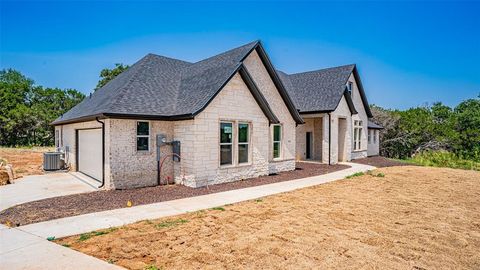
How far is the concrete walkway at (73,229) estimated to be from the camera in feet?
15.5

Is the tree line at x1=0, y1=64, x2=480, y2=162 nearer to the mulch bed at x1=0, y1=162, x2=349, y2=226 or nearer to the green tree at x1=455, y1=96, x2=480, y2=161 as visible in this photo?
the green tree at x1=455, y1=96, x2=480, y2=161

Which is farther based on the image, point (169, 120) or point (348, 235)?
point (169, 120)

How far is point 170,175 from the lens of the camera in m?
12.5

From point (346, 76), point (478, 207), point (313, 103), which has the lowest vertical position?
point (478, 207)

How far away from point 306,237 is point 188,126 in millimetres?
7232

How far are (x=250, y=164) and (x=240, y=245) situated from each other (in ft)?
27.0

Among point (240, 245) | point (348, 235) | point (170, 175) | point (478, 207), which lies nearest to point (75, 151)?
point (170, 175)

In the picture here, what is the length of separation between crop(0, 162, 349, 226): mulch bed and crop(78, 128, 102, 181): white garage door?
2808 mm

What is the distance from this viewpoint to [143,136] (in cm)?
1163

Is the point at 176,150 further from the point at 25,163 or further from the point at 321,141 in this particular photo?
the point at 25,163

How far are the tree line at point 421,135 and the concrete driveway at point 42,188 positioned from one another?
30167 millimetres

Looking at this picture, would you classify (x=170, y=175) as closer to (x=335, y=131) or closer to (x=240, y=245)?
(x=240, y=245)

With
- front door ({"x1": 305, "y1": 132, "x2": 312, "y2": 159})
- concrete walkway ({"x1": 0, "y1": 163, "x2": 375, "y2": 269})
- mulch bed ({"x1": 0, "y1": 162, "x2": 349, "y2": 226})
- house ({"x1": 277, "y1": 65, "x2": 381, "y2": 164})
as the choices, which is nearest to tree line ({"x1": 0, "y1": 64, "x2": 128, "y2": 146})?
house ({"x1": 277, "y1": 65, "x2": 381, "y2": 164})

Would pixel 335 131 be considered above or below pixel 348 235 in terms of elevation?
above
